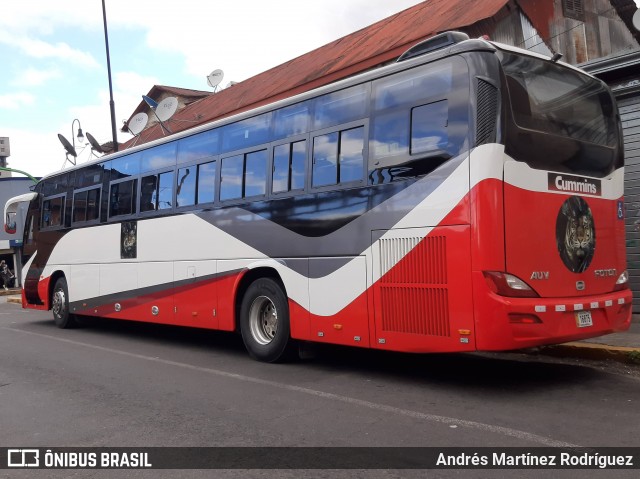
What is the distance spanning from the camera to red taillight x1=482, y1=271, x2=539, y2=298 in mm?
5770

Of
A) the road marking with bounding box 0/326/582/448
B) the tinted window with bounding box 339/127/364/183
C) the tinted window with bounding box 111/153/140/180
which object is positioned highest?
the tinted window with bounding box 111/153/140/180

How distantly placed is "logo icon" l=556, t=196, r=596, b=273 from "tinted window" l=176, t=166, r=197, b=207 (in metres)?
5.61

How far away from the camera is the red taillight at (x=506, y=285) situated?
18.9 ft

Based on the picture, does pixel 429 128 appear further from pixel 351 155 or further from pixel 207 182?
pixel 207 182

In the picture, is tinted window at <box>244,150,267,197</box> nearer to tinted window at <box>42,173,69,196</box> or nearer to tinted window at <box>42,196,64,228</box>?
tinted window at <box>42,173,69,196</box>

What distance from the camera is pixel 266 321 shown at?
28.2 ft

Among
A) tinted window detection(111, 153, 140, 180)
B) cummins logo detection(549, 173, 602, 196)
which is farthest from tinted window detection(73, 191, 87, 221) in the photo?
cummins logo detection(549, 173, 602, 196)

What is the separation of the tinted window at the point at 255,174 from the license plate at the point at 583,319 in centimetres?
425

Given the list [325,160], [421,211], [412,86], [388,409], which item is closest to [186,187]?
[325,160]

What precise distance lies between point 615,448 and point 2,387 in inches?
260

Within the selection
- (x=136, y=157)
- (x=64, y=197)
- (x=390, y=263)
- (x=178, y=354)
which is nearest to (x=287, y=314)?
(x=390, y=263)

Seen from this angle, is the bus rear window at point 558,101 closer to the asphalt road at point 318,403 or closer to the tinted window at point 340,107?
the tinted window at point 340,107

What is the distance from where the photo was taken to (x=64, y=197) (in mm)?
13547

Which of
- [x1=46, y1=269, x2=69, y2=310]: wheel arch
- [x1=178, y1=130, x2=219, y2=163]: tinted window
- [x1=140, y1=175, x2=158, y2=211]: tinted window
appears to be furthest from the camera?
[x1=46, y1=269, x2=69, y2=310]: wheel arch
